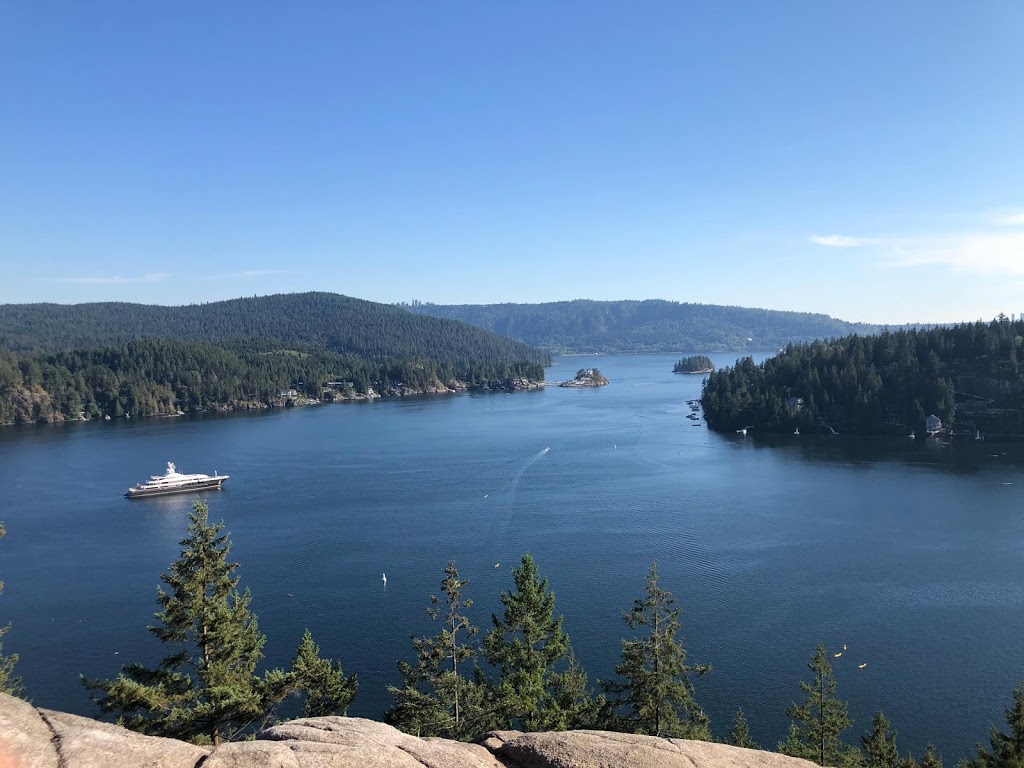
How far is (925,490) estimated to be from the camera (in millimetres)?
57281

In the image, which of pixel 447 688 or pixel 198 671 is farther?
pixel 447 688

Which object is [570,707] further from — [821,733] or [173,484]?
[173,484]

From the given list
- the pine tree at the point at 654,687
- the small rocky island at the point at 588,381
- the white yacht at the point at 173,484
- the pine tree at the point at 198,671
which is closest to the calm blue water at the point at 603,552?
the white yacht at the point at 173,484

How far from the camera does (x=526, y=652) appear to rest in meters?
20.5

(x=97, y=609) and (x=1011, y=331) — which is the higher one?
(x=1011, y=331)

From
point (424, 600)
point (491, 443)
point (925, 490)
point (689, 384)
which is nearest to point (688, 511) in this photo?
point (925, 490)

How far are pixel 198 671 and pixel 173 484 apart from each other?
53743 mm

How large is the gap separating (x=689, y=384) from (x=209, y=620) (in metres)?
166

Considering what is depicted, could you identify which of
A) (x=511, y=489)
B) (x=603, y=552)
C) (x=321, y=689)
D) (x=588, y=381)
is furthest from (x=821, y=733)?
(x=588, y=381)

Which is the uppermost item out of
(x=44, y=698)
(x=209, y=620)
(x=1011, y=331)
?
(x=1011, y=331)

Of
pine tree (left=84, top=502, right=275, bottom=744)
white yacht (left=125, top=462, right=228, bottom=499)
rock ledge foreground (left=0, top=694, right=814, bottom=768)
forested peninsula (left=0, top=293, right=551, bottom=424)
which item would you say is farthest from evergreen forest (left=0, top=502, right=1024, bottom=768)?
forested peninsula (left=0, top=293, right=551, bottom=424)

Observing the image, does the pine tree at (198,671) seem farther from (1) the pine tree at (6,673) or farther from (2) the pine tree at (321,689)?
(1) the pine tree at (6,673)

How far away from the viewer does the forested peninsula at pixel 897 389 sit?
3312 inches

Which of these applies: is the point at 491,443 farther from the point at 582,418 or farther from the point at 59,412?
the point at 59,412
